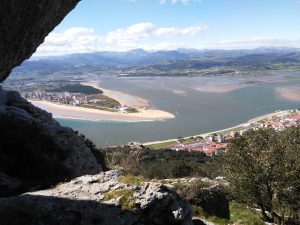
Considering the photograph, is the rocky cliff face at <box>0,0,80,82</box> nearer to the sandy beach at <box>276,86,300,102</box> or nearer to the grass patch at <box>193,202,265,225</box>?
the grass patch at <box>193,202,265,225</box>

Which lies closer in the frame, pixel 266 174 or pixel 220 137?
pixel 266 174

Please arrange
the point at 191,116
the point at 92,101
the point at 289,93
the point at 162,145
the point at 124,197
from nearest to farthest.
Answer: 1. the point at 124,197
2. the point at 162,145
3. the point at 191,116
4. the point at 289,93
5. the point at 92,101

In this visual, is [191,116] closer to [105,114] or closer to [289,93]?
[105,114]

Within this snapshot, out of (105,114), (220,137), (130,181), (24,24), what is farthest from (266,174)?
(105,114)

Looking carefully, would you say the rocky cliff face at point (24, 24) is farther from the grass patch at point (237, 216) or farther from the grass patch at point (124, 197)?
the grass patch at point (237, 216)

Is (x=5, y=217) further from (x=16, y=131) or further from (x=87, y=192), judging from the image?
(x=16, y=131)

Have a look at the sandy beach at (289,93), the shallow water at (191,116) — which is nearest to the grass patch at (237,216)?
the shallow water at (191,116)
